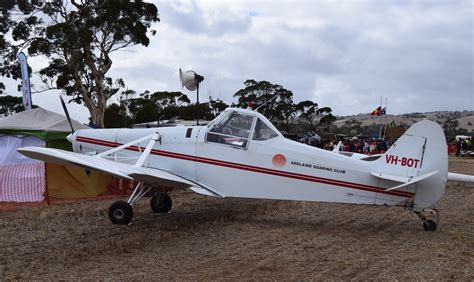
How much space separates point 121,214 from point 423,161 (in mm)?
5271

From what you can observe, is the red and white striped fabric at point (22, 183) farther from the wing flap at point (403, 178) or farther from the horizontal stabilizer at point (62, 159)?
the wing flap at point (403, 178)

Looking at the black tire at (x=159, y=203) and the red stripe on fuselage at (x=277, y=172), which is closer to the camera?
the red stripe on fuselage at (x=277, y=172)

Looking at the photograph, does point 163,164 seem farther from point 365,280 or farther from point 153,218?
point 365,280

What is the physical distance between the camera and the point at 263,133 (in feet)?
26.8

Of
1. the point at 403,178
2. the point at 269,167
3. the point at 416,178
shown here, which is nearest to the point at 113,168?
the point at 269,167

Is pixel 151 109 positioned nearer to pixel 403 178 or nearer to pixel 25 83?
pixel 25 83

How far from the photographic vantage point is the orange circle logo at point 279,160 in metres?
7.93

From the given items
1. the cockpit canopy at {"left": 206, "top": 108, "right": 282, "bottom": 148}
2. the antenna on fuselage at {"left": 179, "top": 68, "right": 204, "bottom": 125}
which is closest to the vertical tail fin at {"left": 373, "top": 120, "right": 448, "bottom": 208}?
the cockpit canopy at {"left": 206, "top": 108, "right": 282, "bottom": 148}

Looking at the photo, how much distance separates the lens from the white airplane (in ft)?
24.5

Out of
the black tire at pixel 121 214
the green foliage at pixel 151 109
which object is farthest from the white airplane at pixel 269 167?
the green foliage at pixel 151 109

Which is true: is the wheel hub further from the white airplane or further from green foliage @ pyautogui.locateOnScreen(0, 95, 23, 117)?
green foliage @ pyautogui.locateOnScreen(0, 95, 23, 117)

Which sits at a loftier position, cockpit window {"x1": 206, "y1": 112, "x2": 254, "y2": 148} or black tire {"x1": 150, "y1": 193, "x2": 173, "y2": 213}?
cockpit window {"x1": 206, "y1": 112, "x2": 254, "y2": 148}

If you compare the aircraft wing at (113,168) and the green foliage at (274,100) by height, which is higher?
the green foliage at (274,100)

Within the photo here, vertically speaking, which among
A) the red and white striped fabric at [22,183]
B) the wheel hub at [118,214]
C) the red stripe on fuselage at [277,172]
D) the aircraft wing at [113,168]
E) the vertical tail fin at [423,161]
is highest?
the vertical tail fin at [423,161]
